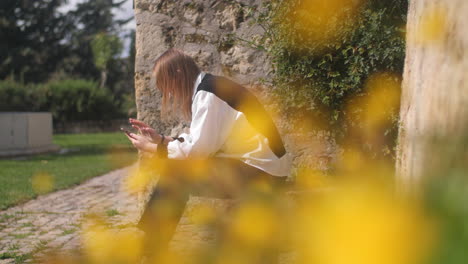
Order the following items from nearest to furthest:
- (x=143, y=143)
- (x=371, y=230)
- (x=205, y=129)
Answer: (x=371, y=230) → (x=205, y=129) → (x=143, y=143)

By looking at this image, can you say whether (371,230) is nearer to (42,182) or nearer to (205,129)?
(205,129)

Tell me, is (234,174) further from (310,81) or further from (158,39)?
(158,39)

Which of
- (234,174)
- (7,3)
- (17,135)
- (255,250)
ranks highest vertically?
(7,3)

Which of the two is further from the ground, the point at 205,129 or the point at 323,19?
the point at 323,19

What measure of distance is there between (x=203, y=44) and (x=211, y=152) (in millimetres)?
1750

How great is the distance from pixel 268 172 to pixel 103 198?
11.9 ft

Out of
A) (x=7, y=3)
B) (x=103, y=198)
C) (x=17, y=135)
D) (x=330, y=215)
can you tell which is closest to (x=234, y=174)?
Answer: (x=330, y=215)

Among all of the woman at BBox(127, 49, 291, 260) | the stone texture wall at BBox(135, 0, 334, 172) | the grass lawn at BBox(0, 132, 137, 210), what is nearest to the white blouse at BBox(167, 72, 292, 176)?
the woman at BBox(127, 49, 291, 260)

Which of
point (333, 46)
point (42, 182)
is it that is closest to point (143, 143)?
point (333, 46)

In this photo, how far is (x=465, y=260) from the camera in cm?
77

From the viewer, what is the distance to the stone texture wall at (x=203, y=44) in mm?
4016

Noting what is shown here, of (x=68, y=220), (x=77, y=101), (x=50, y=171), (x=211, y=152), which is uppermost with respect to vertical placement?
(x=211, y=152)

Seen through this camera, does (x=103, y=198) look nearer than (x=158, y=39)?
No

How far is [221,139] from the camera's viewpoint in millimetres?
2502
